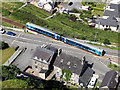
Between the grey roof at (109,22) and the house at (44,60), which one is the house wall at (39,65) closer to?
the house at (44,60)

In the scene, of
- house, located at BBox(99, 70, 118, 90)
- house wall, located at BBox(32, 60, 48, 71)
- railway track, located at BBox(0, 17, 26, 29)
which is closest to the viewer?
house, located at BBox(99, 70, 118, 90)

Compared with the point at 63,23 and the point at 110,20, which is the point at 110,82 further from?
the point at 110,20

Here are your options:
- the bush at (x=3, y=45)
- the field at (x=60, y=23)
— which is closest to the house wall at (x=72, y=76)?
the bush at (x=3, y=45)

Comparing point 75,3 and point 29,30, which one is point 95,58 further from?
point 75,3

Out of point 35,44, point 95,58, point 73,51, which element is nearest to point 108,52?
point 95,58

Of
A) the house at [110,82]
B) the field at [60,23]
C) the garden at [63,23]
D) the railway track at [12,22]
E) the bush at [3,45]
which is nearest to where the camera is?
the house at [110,82]

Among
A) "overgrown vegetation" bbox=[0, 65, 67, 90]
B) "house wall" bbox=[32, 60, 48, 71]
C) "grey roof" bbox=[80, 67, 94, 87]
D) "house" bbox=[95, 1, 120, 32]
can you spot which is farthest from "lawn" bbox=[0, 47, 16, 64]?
"house" bbox=[95, 1, 120, 32]

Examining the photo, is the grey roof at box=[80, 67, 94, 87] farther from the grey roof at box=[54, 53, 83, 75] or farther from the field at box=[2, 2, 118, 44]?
the field at box=[2, 2, 118, 44]
